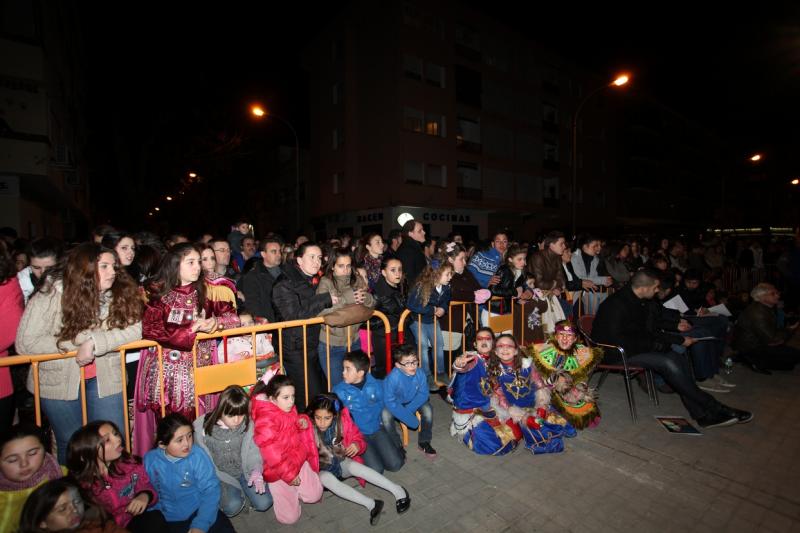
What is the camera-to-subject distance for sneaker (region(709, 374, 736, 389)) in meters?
5.80

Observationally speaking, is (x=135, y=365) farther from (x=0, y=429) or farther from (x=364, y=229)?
(x=364, y=229)

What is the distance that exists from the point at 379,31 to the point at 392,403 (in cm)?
2714

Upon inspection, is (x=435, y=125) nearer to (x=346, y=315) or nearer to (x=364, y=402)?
(x=346, y=315)

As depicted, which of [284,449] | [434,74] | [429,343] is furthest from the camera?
[434,74]

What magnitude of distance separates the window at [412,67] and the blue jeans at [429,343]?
23535 mm

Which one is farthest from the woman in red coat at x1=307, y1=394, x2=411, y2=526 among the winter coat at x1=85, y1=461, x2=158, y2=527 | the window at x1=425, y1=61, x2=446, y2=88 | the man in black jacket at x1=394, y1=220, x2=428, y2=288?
the window at x1=425, y1=61, x2=446, y2=88

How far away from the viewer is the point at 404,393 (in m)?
4.03

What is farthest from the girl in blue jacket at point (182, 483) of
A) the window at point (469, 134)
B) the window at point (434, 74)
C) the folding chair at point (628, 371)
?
the window at point (469, 134)

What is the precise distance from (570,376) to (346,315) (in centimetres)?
271

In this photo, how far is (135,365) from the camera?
3611 millimetres

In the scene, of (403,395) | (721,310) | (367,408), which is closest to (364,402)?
(367,408)

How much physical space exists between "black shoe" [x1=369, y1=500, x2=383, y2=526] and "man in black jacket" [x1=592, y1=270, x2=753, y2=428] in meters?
3.47

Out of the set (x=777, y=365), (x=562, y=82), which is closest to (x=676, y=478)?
(x=777, y=365)

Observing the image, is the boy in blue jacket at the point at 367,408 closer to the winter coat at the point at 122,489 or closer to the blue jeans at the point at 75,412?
the winter coat at the point at 122,489
